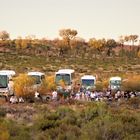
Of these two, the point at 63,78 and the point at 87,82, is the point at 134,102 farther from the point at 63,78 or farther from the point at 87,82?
the point at 63,78

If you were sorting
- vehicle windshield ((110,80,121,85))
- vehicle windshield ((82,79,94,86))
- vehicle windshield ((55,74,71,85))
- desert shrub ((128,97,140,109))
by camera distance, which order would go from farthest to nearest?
vehicle windshield ((110,80,121,85))
vehicle windshield ((82,79,94,86))
vehicle windshield ((55,74,71,85))
desert shrub ((128,97,140,109))

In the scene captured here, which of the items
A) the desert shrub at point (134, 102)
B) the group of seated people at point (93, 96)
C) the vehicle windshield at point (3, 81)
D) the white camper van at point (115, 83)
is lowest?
the desert shrub at point (134, 102)

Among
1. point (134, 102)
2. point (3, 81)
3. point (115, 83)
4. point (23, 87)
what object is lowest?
point (134, 102)

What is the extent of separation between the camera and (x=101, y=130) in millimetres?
22328

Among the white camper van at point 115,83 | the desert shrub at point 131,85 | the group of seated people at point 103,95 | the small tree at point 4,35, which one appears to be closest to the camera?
the group of seated people at point 103,95

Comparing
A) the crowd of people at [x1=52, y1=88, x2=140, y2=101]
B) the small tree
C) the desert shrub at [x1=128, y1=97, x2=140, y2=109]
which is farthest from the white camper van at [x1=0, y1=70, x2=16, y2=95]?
the small tree

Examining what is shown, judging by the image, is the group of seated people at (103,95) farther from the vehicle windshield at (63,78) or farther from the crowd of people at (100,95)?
the vehicle windshield at (63,78)

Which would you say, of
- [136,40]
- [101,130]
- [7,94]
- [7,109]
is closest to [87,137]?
[101,130]

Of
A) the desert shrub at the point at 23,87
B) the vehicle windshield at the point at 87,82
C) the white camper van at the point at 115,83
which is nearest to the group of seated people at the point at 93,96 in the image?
the desert shrub at the point at 23,87

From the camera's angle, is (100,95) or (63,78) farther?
(63,78)

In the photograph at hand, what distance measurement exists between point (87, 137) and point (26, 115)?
10339 mm

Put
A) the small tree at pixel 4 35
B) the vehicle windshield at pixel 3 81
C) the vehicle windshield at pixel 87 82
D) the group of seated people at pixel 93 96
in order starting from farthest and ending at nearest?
the small tree at pixel 4 35 → the vehicle windshield at pixel 87 82 → the vehicle windshield at pixel 3 81 → the group of seated people at pixel 93 96

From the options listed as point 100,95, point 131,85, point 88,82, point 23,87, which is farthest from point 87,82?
point 23,87

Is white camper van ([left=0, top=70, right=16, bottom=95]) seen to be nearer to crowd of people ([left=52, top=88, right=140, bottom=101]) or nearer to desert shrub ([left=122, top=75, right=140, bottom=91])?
crowd of people ([left=52, top=88, right=140, bottom=101])
